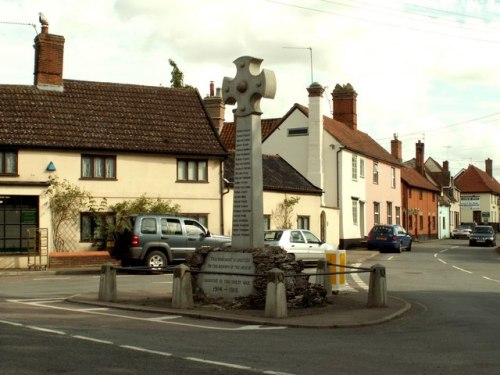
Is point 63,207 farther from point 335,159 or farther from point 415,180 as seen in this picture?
point 415,180

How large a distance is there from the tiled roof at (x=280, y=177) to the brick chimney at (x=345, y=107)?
1133cm

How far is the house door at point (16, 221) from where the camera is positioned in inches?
1064

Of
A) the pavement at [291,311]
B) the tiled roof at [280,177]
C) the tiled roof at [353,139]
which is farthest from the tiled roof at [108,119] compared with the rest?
the pavement at [291,311]

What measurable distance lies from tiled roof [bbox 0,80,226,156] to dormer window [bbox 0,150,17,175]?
1.56ft

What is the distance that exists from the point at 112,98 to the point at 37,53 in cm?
390

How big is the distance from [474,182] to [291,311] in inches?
4162

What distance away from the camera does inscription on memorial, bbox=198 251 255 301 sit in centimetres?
1404

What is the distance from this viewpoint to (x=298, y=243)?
85.6 ft

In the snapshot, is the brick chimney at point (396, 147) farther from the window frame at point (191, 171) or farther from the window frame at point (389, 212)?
the window frame at point (191, 171)

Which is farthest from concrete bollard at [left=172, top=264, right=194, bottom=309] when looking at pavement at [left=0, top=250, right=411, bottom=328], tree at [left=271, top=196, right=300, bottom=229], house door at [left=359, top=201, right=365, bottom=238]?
house door at [left=359, top=201, right=365, bottom=238]

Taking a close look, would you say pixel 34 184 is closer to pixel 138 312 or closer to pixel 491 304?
pixel 138 312

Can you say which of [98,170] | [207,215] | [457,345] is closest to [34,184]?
[98,170]

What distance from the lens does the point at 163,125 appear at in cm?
3212

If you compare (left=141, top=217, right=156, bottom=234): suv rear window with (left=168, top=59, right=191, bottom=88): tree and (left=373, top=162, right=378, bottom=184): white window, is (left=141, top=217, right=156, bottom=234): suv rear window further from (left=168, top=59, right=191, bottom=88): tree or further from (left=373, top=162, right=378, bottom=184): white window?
(left=373, top=162, right=378, bottom=184): white window
